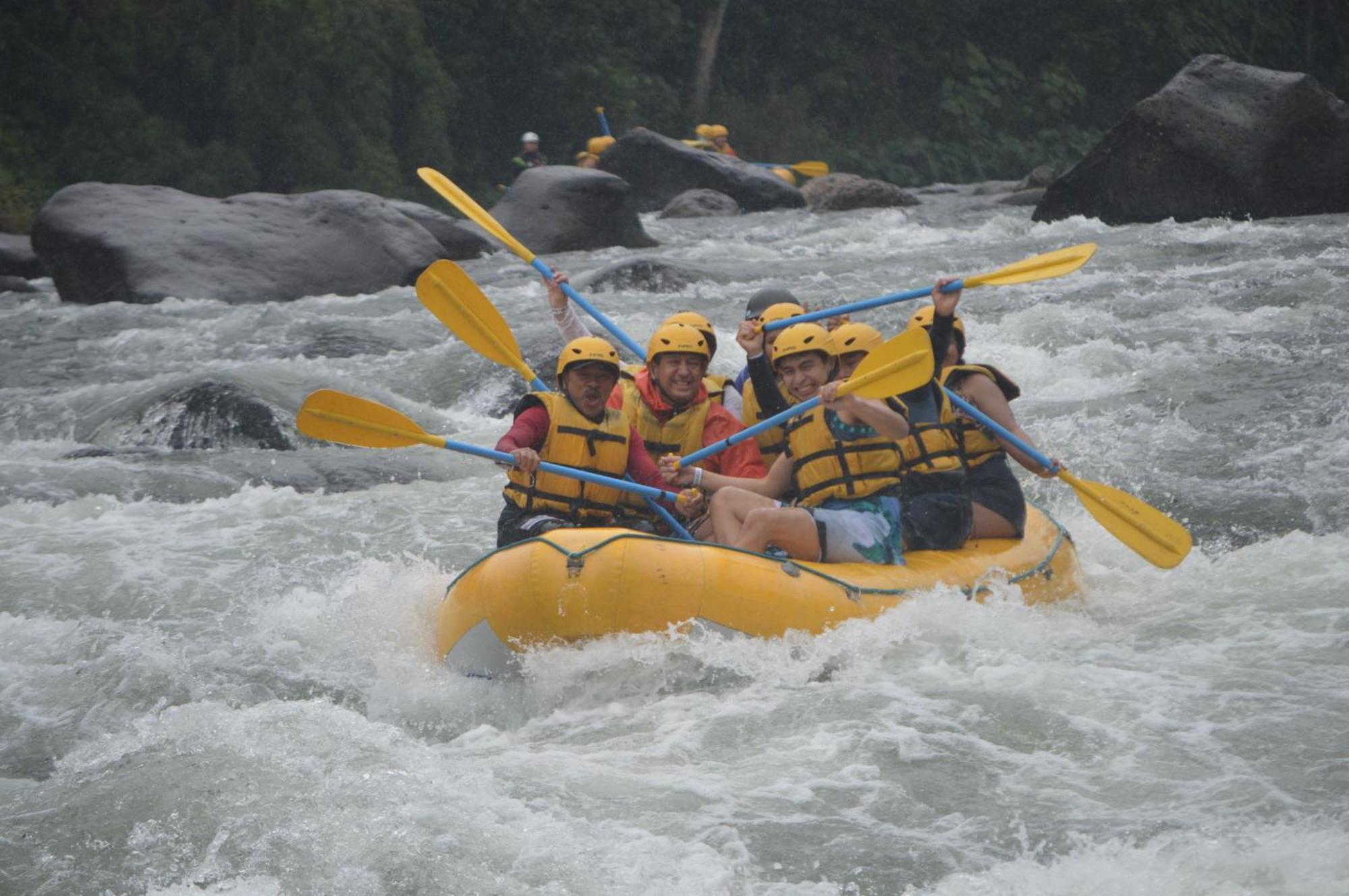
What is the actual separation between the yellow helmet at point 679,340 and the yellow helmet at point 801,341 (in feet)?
0.98

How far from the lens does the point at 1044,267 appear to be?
18.1ft

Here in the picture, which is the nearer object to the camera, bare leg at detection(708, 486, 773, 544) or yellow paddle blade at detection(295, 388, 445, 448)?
bare leg at detection(708, 486, 773, 544)

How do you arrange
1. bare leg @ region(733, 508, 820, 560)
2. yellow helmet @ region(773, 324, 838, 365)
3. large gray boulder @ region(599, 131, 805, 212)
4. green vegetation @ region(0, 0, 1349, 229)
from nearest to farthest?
bare leg @ region(733, 508, 820, 560) < yellow helmet @ region(773, 324, 838, 365) < large gray boulder @ region(599, 131, 805, 212) < green vegetation @ region(0, 0, 1349, 229)

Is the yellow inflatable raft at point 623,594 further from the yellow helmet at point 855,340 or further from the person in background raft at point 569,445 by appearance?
the yellow helmet at point 855,340

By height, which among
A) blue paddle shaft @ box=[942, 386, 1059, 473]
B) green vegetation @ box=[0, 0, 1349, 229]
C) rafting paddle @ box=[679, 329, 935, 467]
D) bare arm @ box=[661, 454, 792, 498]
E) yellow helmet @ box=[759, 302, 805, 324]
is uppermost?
green vegetation @ box=[0, 0, 1349, 229]

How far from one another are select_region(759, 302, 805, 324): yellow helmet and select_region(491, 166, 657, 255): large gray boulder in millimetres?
8112

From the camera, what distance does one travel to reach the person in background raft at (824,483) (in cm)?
473

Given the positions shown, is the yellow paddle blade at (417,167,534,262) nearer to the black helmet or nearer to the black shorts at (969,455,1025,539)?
the black helmet

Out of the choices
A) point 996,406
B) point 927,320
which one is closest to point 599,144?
point 927,320

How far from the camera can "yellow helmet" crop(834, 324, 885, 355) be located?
4.87m

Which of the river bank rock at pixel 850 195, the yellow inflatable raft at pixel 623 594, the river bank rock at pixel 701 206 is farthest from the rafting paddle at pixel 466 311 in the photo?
the river bank rock at pixel 850 195

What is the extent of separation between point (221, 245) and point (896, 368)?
813cm

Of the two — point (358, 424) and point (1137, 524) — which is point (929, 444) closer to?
point (1137, 524)

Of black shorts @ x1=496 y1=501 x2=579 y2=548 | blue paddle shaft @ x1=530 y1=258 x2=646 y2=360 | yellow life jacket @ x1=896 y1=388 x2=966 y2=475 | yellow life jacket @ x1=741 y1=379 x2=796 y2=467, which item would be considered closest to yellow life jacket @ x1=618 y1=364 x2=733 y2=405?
yellow life jacket @ x1=741 y1=379 x2=796 y2=467
